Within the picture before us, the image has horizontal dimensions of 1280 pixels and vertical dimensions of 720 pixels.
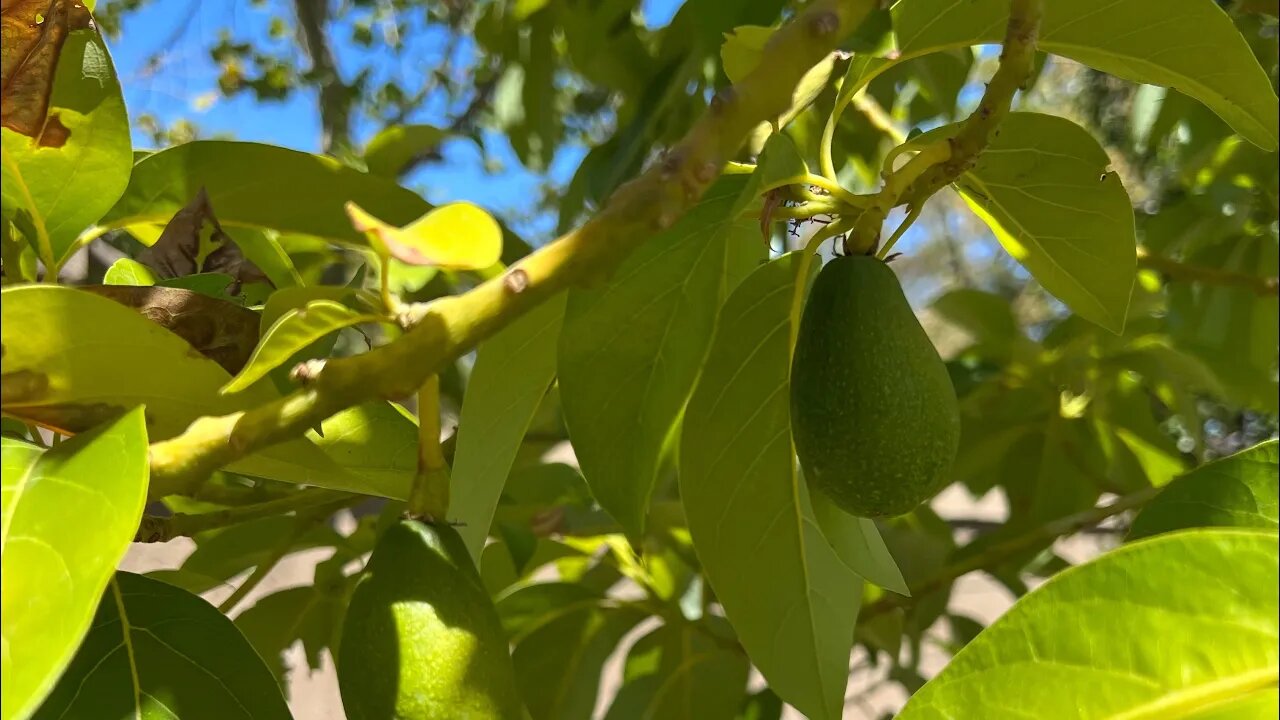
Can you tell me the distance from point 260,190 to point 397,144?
23.2 inches

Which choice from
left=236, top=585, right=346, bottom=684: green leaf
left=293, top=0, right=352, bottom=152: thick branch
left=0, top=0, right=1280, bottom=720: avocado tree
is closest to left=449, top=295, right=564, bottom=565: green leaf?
left=0, top=0, right=1280, bottom=720: avocado tree

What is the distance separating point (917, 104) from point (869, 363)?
1292mm

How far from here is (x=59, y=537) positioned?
14.2 inches

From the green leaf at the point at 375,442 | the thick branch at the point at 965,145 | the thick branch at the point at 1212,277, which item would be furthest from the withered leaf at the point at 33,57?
the thick branch at the point at 1212,277

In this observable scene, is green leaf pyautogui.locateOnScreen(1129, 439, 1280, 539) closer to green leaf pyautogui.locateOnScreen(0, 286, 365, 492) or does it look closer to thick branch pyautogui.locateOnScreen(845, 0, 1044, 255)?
thick branch pyautogui.locateOnScreen(845, 0, 1044, 255)

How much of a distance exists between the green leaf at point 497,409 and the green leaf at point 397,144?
0.70m

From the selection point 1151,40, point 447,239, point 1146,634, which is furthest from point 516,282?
point 1151,40

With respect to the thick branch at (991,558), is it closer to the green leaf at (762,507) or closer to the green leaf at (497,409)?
the green leaf at (762,507)

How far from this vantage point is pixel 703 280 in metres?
0.63

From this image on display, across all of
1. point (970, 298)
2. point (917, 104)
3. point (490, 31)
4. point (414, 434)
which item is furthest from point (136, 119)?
point (414, 434)

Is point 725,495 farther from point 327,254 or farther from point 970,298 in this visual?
point 970,298

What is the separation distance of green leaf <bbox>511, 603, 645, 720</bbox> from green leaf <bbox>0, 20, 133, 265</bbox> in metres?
0.64

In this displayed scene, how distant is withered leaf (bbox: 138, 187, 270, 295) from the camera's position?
26.5 inches

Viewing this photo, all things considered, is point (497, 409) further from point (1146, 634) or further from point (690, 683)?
point (690, 683)
